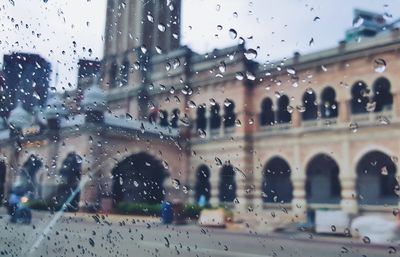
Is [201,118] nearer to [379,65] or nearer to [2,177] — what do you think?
[379,65]

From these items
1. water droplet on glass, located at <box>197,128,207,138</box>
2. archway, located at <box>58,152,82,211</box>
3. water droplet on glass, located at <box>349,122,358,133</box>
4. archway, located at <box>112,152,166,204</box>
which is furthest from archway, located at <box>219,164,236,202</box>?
archway, located at <box>58,152,82,211</box>

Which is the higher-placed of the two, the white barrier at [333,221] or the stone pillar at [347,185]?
the stone pillar at [347,185]

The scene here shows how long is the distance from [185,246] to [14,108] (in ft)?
4.30

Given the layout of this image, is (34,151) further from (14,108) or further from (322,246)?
(322,246)

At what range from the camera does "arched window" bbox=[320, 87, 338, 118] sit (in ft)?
3.33

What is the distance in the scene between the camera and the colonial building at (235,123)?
3.10 ft

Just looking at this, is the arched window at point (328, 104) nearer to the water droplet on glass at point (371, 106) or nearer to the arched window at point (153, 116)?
the water droplet on glass at point (371, 106)

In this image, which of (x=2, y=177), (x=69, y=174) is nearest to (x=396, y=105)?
(x=69, y=174)

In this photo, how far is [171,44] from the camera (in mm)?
1303

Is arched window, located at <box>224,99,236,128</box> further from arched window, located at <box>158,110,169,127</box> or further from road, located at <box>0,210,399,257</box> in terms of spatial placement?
road, located at <box>0,210,399,257</box>

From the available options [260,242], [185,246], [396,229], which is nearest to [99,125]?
[185,246]

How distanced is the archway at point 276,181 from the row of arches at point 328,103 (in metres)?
0.13

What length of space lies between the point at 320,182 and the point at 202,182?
0.34 m

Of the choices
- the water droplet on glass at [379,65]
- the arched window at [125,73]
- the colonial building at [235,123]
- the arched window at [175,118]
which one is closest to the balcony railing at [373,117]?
the colonial building at [235,123]
